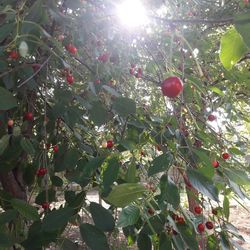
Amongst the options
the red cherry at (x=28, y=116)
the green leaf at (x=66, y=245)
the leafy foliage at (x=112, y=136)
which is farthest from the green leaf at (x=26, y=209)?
the red cherry at (x=28, y=116)

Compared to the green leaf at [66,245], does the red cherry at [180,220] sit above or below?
above

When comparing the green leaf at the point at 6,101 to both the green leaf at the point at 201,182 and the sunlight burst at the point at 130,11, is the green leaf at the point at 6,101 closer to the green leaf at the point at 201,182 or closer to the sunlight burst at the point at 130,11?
the sunlight burst at the point at 130,11

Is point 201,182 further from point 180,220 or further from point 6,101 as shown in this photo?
point 6,101

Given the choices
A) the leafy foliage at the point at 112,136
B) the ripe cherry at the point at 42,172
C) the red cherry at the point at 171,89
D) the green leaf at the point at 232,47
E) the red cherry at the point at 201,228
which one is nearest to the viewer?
the green leaf at the point at 232,47

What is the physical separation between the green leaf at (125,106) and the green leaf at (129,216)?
12.5 inches

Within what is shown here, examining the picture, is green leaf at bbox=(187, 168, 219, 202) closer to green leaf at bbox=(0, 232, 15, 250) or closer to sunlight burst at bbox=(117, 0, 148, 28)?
sunlight burst at bbox=(117, 0, 148, 28)

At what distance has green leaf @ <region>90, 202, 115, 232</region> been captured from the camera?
1187 millimetres

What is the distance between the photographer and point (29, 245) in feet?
4.14

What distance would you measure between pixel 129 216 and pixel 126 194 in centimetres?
9

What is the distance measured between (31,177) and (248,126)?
136 inches

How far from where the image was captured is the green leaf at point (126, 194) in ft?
3.27

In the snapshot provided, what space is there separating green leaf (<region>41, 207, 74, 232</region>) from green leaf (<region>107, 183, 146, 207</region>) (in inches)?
9.7

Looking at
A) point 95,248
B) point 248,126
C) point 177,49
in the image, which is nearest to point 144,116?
point 177,49

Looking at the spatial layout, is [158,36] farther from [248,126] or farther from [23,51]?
[248,126]
